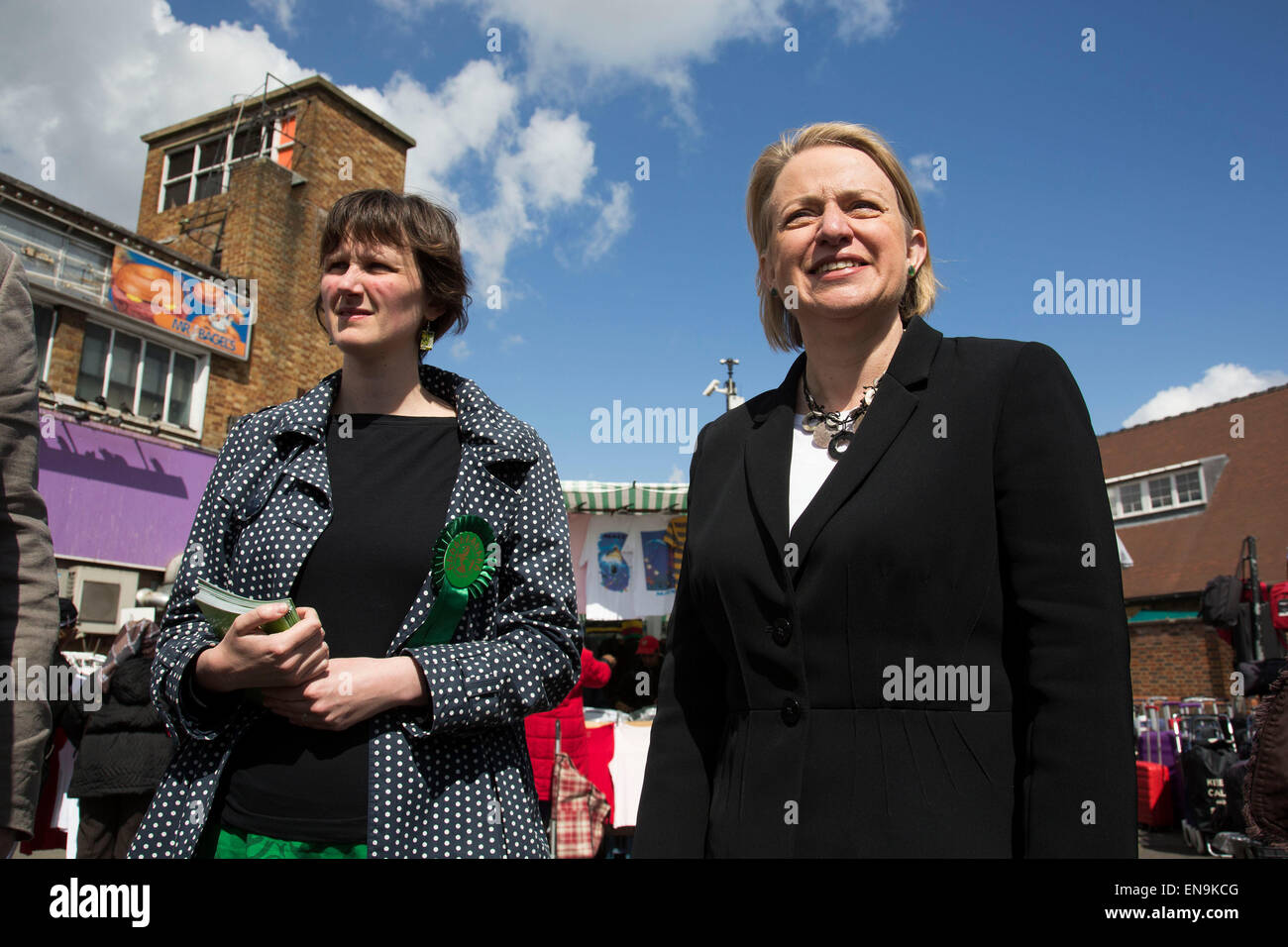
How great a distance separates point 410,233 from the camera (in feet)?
7.24

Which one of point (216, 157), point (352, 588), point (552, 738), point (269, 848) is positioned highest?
point (216, 157)

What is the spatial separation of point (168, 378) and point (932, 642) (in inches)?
734

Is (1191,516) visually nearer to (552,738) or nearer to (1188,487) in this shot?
(1188,487)

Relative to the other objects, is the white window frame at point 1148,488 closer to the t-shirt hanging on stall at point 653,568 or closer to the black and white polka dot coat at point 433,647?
the t-shirt hanging on stall at point 653,568

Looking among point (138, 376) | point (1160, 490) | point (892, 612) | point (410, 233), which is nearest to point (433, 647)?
point (892, 612)

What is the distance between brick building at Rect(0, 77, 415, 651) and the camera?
1459cm

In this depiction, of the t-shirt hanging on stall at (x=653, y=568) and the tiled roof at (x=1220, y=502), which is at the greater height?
the tiled roof at (x=1220, y=502)

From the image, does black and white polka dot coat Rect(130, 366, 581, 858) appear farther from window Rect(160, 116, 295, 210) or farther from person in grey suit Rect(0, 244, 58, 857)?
window Rect(160, 116, 295, 210)

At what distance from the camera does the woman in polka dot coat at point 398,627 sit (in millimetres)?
1669

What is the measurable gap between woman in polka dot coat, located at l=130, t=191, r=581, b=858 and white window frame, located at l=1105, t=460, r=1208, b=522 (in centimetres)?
2339

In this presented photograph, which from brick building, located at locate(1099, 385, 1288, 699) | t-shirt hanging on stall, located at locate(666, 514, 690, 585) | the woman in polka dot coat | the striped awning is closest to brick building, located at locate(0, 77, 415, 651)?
the striped awning

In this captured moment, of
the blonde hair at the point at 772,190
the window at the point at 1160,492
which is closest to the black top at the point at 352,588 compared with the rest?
the blonde hair at the point at 772,190

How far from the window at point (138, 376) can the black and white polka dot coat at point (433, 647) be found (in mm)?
16094

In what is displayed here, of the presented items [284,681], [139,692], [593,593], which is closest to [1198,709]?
[593,593]
